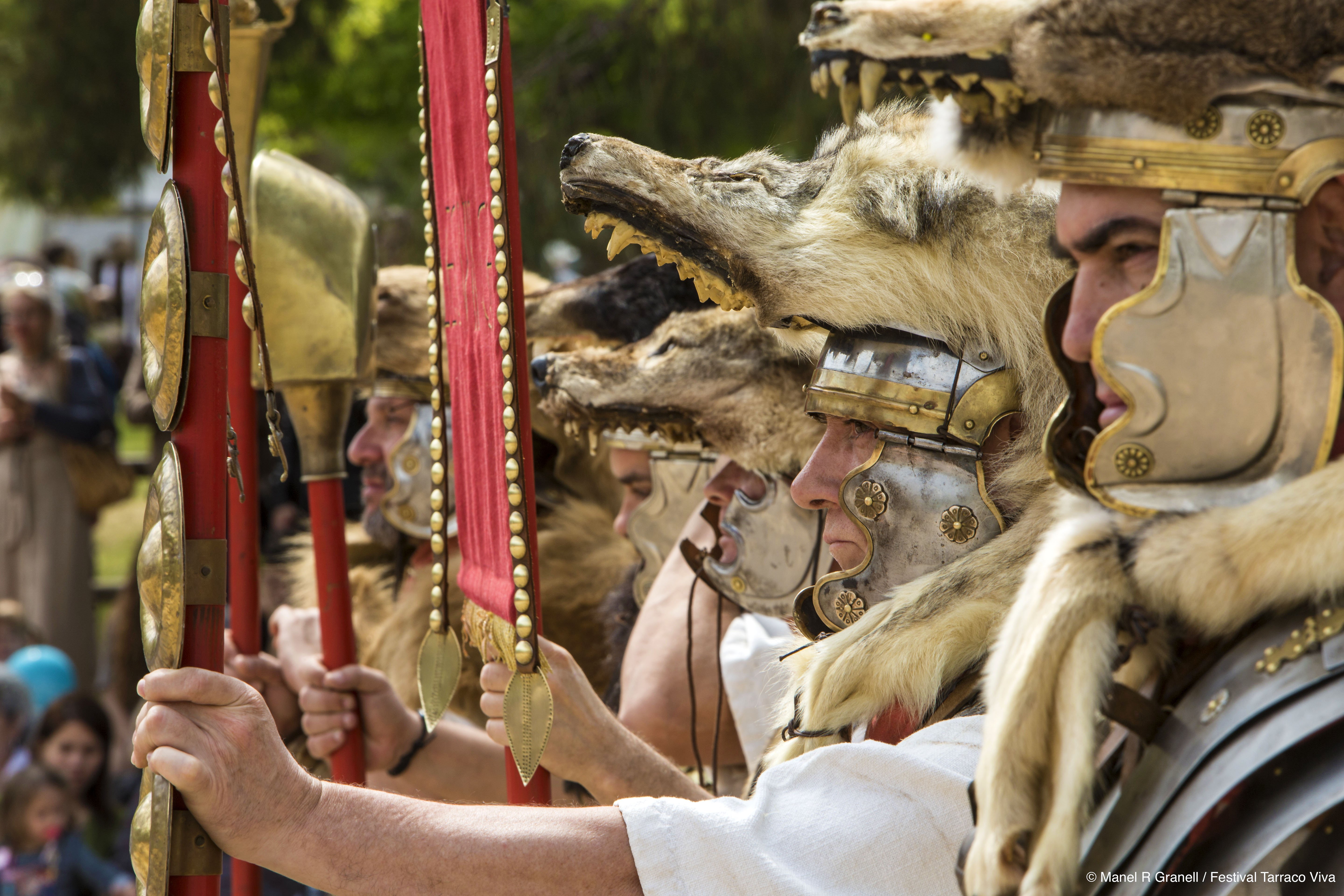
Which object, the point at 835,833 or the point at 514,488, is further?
the point at 514,488

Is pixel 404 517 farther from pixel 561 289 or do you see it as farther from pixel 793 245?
pixel 793 245

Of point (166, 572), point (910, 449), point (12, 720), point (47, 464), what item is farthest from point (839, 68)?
point (47, 464)

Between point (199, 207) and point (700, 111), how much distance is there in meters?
4.66

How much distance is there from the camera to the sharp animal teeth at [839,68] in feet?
4.38

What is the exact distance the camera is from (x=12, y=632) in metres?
6.63

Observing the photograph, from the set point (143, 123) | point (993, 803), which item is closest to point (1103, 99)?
point (993, 803)

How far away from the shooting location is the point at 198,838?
62.1 inches

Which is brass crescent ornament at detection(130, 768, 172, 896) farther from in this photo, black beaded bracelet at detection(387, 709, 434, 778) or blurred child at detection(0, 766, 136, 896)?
blurred child at detection(0, 766, 136, 896)

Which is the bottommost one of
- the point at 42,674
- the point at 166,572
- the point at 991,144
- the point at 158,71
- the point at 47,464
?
the point at 42,674

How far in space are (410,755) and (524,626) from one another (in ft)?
3.93

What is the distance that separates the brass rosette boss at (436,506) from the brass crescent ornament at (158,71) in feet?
1.78

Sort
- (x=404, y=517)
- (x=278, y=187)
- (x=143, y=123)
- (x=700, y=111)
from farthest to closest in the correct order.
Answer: (x=700, y=111) < (x=404, y=517) < (x=278, y=187) < (x=143, y=123)

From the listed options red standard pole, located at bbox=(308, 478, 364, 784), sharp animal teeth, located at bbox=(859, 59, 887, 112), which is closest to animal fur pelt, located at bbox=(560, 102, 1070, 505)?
sharp animal teeth, located at bbox=(859, 59, 887, 112)

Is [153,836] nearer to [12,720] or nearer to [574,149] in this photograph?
[574,149]
